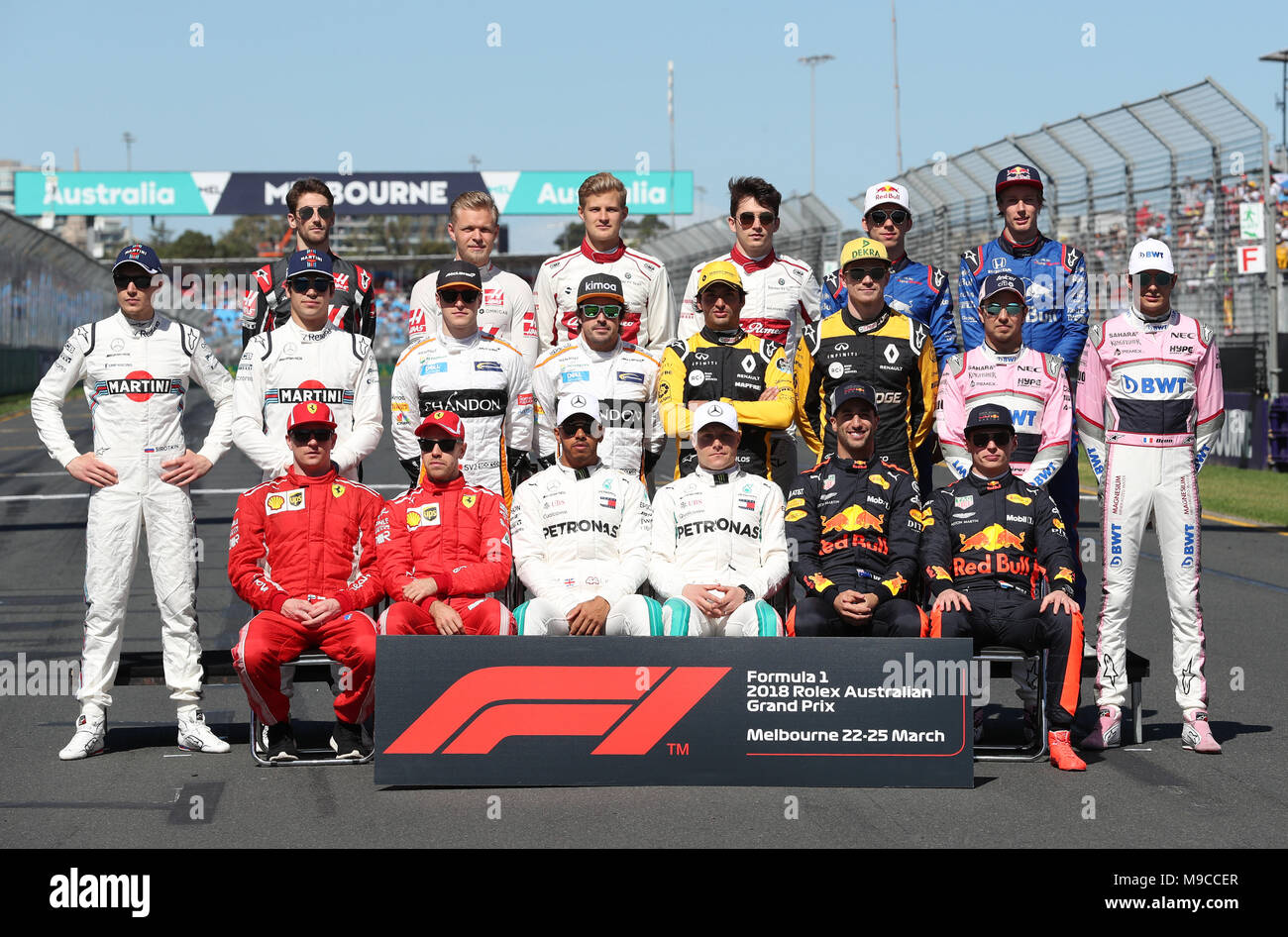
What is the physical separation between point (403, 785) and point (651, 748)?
1.07 meters

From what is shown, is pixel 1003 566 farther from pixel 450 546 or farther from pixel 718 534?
pixel 450 546

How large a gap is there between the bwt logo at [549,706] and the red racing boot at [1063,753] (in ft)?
5.52

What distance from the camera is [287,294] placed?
814cm

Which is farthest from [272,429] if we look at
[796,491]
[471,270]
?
[796,491]

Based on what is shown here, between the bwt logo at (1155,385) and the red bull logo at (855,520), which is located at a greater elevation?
the bwt logo at (1155,385)

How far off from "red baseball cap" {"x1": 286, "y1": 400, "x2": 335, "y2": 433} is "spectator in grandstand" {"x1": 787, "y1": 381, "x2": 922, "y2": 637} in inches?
87.6

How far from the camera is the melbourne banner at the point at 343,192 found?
2100 inches

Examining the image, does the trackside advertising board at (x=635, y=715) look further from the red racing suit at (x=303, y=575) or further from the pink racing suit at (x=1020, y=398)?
the pink racing suit at (x=1020, y=398)

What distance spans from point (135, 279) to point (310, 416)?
115cm

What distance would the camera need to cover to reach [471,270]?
25.1 ft

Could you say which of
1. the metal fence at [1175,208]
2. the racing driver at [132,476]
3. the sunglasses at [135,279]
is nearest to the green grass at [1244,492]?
the metal fence at [1175,208]

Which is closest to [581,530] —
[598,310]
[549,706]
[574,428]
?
[574,428]
